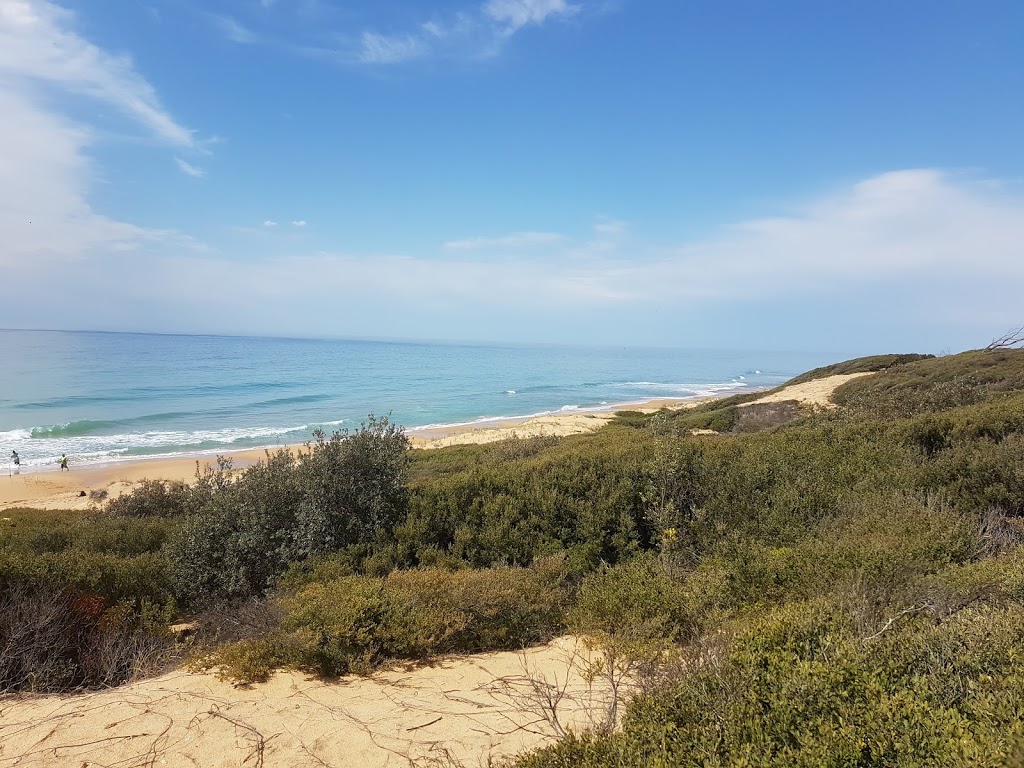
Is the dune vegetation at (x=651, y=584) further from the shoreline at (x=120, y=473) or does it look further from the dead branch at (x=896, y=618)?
the shoreline at (x=120, y=473)

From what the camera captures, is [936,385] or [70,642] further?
[936,385]

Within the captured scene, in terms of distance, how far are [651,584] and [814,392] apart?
28.3 meters

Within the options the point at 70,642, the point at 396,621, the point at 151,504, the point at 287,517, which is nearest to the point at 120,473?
the point at 151,504

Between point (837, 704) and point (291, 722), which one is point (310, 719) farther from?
point (837, 704)

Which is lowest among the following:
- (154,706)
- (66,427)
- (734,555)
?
(66,427)

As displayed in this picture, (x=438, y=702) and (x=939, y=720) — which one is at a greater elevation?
(x=939, y=720)

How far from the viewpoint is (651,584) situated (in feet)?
17.6

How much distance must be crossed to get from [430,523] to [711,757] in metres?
5.43

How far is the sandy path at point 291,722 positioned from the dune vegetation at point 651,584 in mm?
311

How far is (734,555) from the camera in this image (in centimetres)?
613

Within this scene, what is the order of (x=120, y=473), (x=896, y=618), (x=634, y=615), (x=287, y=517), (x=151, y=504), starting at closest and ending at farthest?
(x=896, y=618), (x=634, y=615), (x=287, y=517), (x=151, y=504), (x=120, y=473)

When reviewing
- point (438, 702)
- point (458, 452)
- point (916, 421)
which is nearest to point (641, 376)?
point (458, 452)

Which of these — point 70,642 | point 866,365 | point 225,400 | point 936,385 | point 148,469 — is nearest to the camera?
point 70,642

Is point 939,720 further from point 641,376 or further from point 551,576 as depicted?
point 641,376
